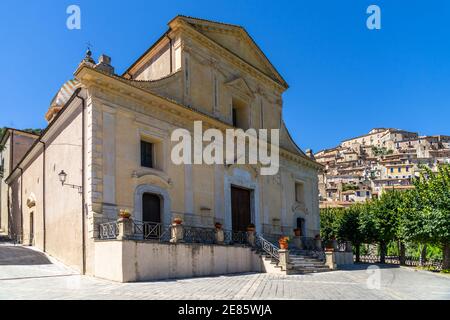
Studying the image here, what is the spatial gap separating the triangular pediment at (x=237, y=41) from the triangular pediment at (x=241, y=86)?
55.8 inches

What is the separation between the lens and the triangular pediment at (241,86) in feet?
72.2

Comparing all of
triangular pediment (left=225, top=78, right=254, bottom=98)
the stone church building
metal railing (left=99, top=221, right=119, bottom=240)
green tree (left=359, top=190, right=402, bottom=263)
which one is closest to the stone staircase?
the stone church building

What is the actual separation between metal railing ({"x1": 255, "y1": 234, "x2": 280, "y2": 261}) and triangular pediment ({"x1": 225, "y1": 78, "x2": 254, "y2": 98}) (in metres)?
8.40

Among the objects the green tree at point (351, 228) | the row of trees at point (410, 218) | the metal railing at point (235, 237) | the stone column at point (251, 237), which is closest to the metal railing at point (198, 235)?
the metal railing at point (235, 237)

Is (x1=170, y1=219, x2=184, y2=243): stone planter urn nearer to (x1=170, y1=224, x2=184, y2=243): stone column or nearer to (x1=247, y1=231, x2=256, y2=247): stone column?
(x1=170, y1=224, x2=184, y2=243): stone column

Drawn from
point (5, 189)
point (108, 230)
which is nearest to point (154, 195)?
point (108, 230)

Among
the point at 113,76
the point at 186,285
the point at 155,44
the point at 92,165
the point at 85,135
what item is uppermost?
the point at 155,44

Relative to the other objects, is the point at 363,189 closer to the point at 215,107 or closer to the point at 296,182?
the point at 296,182

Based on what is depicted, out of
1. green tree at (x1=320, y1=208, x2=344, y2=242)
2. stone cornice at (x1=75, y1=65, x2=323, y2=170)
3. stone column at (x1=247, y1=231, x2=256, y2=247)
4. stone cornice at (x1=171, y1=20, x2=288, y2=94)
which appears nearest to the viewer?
stone cornice at (x1=75, y1=65, x2=323, y2=170)

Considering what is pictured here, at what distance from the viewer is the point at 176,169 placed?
17.2 meters

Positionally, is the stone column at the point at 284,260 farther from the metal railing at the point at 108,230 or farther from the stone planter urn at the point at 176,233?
the metal railing at the point at 108,230

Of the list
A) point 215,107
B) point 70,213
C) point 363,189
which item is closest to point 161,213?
point 70,213

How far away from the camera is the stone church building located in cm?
1377
